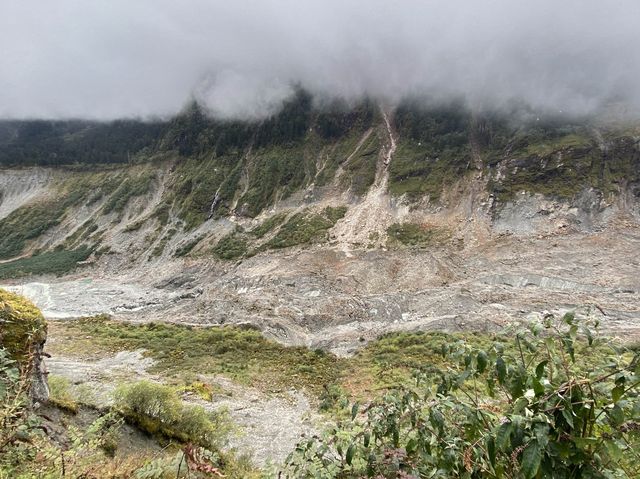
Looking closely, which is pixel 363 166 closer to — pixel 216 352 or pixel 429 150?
pixel 429 150

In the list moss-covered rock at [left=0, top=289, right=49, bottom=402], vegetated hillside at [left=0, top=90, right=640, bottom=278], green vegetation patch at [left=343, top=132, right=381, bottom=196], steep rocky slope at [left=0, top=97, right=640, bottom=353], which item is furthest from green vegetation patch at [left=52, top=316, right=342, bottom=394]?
green vegetation patch at [left=343, top=132, right=381, bottom=196]

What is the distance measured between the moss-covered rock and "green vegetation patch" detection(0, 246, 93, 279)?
74.2 metres

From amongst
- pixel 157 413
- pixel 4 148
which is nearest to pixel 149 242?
pixel 157 413

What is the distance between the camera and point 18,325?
5.78 metres

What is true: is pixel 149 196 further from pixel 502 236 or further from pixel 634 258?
pixel 634 258

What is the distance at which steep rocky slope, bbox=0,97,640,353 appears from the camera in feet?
115

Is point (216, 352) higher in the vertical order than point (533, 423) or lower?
lower

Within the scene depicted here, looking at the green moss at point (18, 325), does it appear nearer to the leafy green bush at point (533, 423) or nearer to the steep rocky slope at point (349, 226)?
the leafy green bush at point (533, 423)

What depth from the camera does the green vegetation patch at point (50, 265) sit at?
68.2m

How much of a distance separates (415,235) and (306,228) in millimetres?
17211

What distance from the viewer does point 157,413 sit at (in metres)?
8.70

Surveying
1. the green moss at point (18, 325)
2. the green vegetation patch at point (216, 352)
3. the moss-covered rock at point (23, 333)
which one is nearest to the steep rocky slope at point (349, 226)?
the green vegetation patch at point (216, 352)

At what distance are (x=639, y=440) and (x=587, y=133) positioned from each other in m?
72.1

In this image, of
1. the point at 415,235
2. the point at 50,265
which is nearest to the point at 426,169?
the point at 415,235
